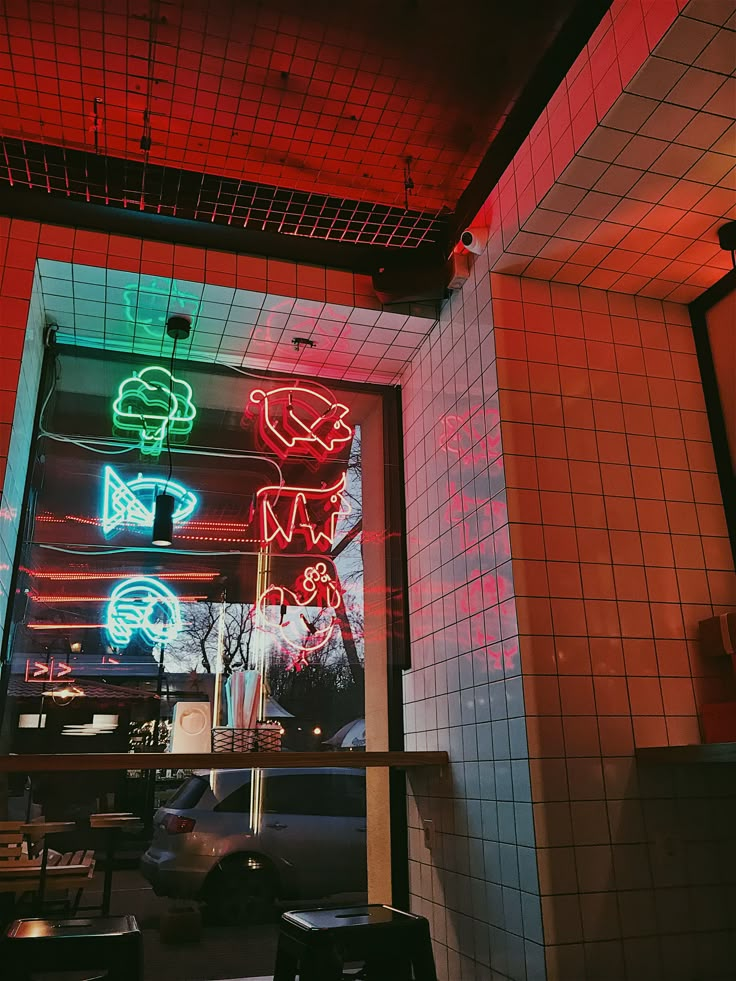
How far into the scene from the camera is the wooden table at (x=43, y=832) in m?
2.79

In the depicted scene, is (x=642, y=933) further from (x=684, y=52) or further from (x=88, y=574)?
(x=684, y=52)

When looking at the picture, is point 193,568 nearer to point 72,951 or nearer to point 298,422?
point 298,422

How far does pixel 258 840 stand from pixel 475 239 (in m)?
2.67

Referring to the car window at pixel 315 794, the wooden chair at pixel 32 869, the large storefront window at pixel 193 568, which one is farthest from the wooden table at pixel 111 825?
the car window at pixel 315 794

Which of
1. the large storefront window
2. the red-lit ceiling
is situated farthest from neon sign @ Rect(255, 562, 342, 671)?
the red-lit ceiling

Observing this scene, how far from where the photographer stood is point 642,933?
2.42 metres

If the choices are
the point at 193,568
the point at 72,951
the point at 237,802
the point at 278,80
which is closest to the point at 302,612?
the point at 193,568

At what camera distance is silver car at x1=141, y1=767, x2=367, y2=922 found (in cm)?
295

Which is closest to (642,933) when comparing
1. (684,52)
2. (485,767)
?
(485,767)

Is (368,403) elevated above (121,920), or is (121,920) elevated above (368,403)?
(368,403)

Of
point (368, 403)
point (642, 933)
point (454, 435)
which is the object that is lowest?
point (642, 933)

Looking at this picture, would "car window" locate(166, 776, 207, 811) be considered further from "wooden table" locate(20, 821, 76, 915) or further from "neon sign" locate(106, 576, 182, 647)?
"neon sign" locate(106, 576, 182, 647)

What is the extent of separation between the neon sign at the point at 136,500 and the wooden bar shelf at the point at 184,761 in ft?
3.48

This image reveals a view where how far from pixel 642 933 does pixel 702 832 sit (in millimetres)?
401
